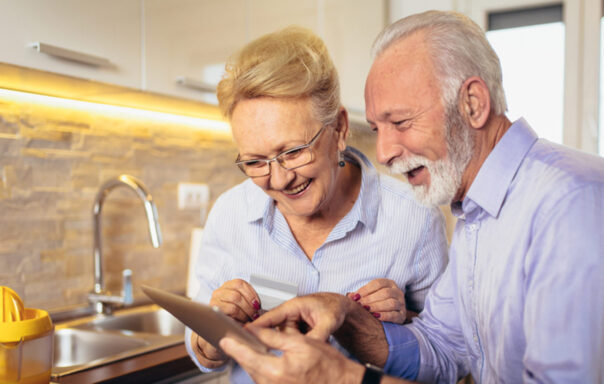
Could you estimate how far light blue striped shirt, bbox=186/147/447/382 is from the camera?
4.13 ft

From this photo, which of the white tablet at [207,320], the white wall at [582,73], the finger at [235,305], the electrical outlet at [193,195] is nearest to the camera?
the white tablet at [207,320]

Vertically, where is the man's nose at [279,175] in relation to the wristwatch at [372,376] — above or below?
above

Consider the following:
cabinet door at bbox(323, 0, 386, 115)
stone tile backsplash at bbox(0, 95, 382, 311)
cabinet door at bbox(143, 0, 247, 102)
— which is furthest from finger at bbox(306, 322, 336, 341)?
cabinet door at bbox(323, 0, 386, 115)

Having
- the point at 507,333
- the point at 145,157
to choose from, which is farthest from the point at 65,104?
the point at 507,333

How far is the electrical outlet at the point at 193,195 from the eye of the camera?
2.19m

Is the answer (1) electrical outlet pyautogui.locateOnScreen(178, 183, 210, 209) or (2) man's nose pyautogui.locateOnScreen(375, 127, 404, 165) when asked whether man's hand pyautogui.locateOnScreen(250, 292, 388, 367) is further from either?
(1) electrical outlet pyautogui.locateOnScreen(178, 183, 210, 209)

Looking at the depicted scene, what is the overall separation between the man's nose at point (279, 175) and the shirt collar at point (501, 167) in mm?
384

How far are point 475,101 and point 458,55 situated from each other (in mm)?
89

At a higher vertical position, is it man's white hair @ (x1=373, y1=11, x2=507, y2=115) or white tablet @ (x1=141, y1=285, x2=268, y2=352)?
man's white hair @ (x1=373, y1=11, x2=507, y2=115)

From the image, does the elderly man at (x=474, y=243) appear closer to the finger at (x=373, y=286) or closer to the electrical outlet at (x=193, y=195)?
the finger at (x=373, y=286)

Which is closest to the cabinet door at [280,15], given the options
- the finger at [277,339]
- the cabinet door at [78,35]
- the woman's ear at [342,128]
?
the cabinet door at [78,35]

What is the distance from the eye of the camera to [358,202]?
1279 mm

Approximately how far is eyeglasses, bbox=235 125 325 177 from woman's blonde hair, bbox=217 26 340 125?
79mm

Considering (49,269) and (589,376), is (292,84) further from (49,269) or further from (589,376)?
(49,269)
